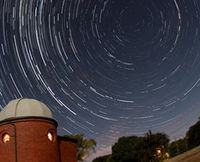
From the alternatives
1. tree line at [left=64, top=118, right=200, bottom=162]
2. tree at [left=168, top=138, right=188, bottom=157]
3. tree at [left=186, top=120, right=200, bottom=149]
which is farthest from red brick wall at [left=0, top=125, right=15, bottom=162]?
tree at [left=168, top=138, right=188, bottom=157]

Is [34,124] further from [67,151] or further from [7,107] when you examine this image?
[67,151]

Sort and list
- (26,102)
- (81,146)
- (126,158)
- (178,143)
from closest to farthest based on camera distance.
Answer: (26,102) → (81,146) → (126,158) → (178,143)

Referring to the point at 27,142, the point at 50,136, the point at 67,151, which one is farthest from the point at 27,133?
the point at 67,151

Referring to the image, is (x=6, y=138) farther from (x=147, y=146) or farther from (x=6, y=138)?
(x=147, y=146)

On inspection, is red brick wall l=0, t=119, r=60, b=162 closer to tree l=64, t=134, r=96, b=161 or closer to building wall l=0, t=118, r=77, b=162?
building wall l=0, t=118, r=77, b=162

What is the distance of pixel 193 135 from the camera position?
61.0m

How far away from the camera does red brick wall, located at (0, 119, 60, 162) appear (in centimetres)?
2402

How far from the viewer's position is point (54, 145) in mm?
25938

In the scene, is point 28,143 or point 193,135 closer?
point 28,143

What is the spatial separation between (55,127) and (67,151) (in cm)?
543

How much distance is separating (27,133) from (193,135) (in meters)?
43.5

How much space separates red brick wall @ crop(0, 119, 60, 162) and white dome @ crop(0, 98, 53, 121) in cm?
60

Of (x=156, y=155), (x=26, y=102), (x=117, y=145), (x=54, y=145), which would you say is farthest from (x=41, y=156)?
(x=117, y=145)

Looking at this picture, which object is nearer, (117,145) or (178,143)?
(117,145)
